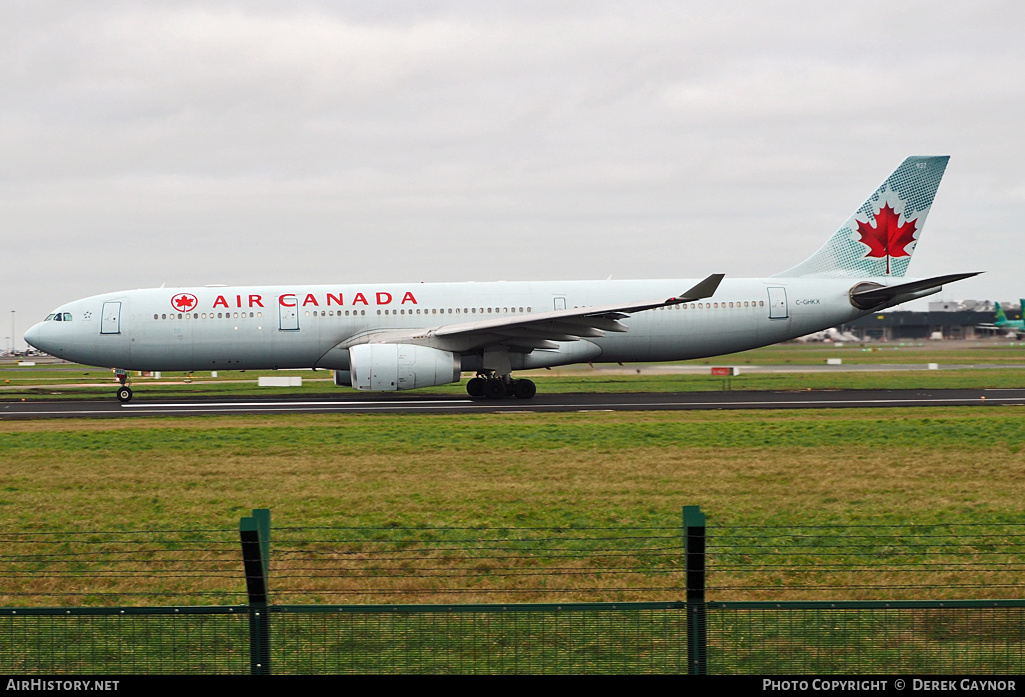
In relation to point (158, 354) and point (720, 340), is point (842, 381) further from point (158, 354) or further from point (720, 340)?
point (158, 354)

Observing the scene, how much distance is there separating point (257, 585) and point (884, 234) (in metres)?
31.6

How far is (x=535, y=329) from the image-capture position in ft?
94.6

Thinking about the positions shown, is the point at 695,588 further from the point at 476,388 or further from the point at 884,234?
the point at 884,234

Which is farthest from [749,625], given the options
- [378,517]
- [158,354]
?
[158,354]

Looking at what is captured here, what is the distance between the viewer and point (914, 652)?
22.9 feet

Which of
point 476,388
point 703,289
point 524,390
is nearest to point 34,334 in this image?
point 476,388

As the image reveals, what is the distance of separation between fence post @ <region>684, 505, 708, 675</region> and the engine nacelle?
21792mm

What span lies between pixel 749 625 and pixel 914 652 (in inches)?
47.6

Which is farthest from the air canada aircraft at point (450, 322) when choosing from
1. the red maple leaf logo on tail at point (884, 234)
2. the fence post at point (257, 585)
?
the fence post at point (257, 585)

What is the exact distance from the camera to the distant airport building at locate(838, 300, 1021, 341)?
94.8m

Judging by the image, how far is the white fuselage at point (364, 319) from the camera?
3055 centimetres

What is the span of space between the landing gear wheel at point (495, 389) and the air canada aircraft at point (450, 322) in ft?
0.11

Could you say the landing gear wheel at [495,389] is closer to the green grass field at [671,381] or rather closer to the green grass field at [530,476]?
the green grass field at [671,381]

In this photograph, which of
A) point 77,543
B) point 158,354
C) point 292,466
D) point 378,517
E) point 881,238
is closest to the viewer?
point 77,543
